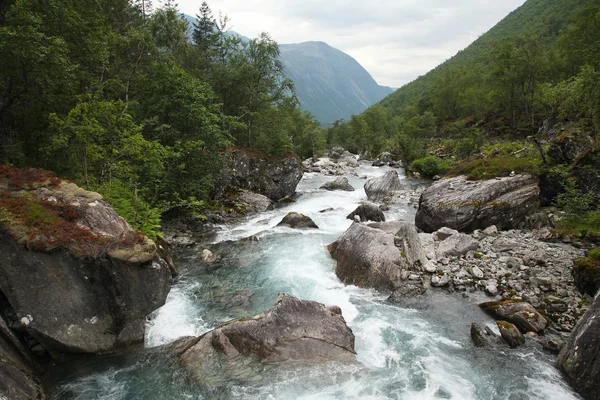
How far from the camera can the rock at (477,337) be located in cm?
1203

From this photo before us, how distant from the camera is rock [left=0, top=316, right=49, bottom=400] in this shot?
7957mm

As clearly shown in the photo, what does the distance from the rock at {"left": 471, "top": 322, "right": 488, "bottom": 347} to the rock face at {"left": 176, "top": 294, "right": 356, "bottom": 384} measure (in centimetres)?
464

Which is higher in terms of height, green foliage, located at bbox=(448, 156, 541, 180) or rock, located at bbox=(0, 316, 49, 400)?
green foliage, located at bbox=(448, 156, 541, 180)

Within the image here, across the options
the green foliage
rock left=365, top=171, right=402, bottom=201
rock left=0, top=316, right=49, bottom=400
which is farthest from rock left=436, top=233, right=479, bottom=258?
rock left=0, top=316, right=49, bottom=400

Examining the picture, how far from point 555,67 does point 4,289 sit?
2718 inches

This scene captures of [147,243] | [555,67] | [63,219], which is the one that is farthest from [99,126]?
[555,67]

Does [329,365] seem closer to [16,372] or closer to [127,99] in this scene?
[16,372]

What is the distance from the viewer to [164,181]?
22.8 m

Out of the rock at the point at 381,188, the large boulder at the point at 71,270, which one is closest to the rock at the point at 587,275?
the large boulder at the point at 71,270

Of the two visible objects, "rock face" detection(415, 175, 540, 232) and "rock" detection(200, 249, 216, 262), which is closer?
"rock" detection(200, 249, 216, 262)

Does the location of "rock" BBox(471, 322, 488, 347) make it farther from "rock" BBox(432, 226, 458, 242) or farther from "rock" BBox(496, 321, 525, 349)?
"rock" BBox(432, 226, 458, 242)

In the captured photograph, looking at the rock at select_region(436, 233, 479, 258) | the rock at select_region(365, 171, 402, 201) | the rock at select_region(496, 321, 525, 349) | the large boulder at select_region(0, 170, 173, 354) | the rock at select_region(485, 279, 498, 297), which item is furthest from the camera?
the rock at select_region(365, 171, 402, 201)

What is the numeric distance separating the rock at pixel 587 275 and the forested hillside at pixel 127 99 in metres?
20.2

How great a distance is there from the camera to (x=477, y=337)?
12.1 m
